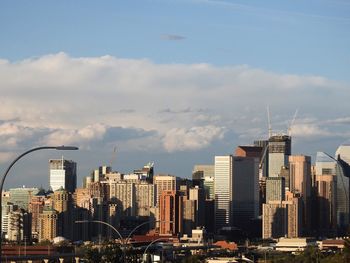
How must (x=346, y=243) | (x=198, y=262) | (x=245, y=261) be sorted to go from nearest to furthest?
(x=346, y=243) → (x=198, y=262) → (x=245, y=261)

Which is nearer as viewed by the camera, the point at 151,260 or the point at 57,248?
the point at 151,260

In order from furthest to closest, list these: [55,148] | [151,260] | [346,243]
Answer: [151,260], [346,243], [55,148]

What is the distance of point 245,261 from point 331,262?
35.9 meters

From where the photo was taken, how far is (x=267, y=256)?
199 metres

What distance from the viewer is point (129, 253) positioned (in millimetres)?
115500

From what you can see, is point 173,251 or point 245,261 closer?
point 245,261

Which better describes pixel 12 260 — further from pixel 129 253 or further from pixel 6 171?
pixel 6 171

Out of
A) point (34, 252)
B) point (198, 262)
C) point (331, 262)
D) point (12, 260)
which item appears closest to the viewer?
point (331, 262)

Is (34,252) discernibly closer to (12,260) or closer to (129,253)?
(12,260)

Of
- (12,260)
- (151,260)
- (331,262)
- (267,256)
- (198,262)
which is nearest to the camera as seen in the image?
(151,260)

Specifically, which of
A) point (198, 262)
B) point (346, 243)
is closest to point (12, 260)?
point (198, 262)

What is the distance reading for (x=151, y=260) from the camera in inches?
4417

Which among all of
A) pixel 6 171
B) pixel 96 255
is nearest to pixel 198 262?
pixel 96 255

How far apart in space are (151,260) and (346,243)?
23677 mm
